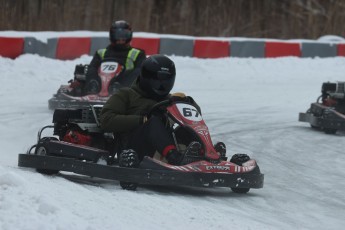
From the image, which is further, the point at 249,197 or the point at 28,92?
the point at 28,92

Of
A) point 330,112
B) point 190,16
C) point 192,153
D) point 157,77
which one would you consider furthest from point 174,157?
point 190,16

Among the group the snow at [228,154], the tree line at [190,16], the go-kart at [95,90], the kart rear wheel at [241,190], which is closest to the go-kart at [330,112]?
the snow at [228,154]

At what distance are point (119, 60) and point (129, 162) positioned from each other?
5.80m

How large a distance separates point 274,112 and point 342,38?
7.43 meters

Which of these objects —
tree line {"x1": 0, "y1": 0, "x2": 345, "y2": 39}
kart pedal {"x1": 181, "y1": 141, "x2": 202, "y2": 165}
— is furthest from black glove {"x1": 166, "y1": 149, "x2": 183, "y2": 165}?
tree line {"x1": 0, "y1": 0, "x2": 345, "y2": 39}

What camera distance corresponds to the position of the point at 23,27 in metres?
17.5

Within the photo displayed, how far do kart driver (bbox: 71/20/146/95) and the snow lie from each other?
0.72m

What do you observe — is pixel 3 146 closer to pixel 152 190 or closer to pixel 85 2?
pixel 152 190

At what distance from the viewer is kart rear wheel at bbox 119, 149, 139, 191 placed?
6797 mm

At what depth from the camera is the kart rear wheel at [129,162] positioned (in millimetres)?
6797

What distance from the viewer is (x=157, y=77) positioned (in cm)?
748

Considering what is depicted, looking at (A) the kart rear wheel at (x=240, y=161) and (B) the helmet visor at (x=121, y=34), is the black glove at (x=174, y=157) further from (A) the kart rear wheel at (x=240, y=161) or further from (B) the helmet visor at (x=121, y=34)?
(B) the helmet visor at (x=121, y=34)

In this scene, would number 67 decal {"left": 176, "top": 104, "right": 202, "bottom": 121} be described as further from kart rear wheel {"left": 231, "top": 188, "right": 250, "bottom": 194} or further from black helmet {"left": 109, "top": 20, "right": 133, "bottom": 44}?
black helmet {"left": 109, "top": 20, "right": 133, "bottom": 44}

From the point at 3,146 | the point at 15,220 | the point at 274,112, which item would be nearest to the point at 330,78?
the point at 274,112
